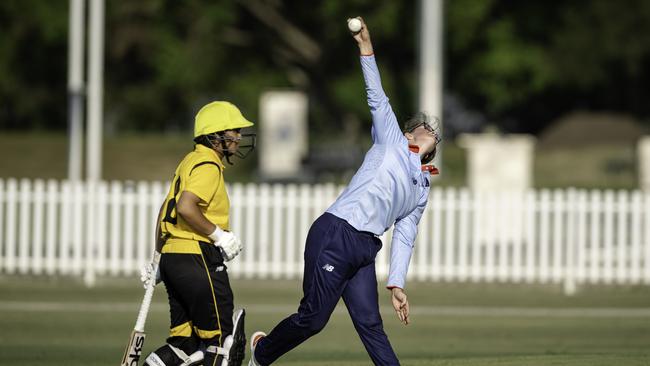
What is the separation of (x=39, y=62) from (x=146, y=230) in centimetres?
3735

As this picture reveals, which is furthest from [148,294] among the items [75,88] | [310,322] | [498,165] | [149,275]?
[75,88]

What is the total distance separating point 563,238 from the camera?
1675cm

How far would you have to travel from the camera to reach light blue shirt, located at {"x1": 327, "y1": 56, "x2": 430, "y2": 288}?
293 inches

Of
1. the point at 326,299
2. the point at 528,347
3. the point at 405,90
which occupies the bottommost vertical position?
the point at 528,347

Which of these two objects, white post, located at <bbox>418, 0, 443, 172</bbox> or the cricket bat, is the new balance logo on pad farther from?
white post, located at <bbox>418, 0, 443, 172</bbox>

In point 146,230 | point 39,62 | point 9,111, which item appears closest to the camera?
point 146,230

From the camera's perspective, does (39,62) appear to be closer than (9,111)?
Yes

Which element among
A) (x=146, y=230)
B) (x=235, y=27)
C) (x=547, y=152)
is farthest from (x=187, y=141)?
(x=146, y=230)

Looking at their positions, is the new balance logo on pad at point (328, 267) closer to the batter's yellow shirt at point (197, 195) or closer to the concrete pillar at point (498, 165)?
the batter's yellow shirt at point (197, 195)

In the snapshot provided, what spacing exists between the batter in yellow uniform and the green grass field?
216cm

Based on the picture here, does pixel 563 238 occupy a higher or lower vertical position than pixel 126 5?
lower

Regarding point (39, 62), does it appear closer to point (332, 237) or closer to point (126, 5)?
point (126, 5)

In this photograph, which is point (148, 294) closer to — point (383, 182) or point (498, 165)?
point (383, 182)

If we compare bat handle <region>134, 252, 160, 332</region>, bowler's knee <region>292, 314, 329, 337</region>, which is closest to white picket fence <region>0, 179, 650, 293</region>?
bat handle <region>134, 252, 160, 332</region>
